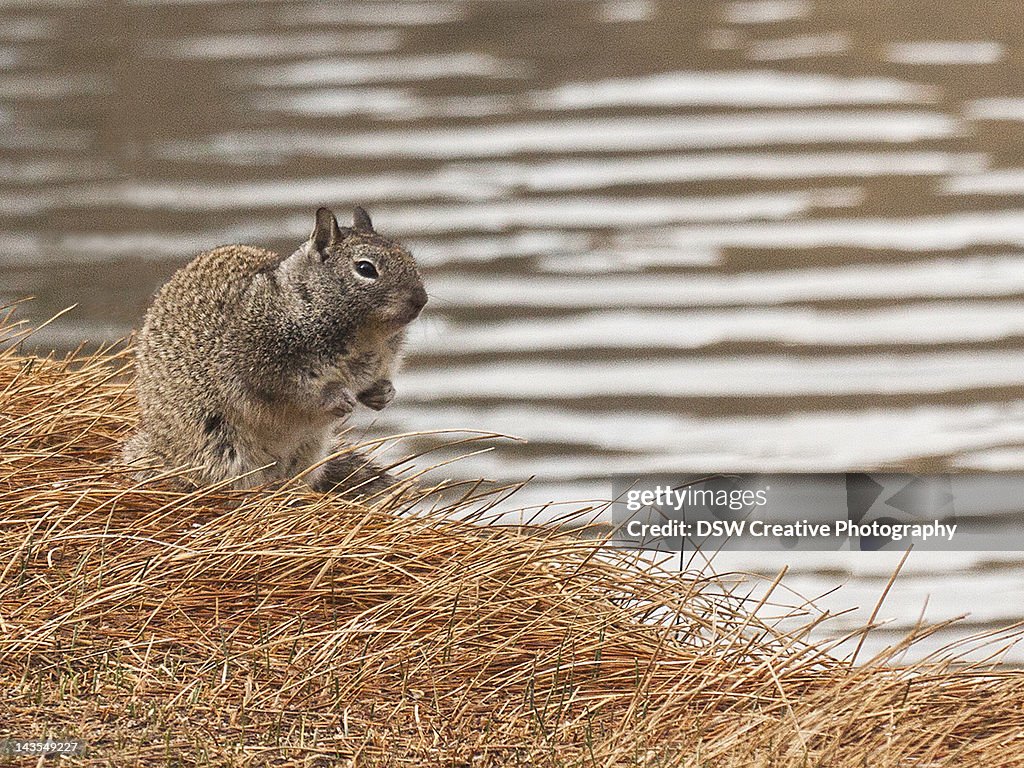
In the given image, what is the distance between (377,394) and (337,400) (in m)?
0.18

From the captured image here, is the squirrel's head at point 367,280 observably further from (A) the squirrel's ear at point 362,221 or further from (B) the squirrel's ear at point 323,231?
(A) the squirrel's ear at point 362,221

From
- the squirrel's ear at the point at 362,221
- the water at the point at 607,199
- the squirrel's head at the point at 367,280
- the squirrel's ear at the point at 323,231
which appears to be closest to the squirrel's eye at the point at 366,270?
the squirrel's head at the point at 367,280

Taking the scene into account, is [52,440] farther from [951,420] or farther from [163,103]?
[163,103]

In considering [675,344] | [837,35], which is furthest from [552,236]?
[837,35]

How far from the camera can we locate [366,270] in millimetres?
4012

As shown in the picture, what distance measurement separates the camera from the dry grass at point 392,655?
3223mm

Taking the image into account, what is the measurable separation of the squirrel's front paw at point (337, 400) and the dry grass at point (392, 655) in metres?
0.24

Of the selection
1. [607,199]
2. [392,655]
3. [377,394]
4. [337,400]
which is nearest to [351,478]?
[377,394]

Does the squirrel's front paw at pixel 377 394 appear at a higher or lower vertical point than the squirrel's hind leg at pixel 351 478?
higher

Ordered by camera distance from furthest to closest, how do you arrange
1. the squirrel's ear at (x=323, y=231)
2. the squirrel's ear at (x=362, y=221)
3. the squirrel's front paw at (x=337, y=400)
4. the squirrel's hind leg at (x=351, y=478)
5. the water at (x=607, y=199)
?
the water at (x=607, y=199)
the squirrel's hind leg at (x=351, y=478)
the squirrel's ear at (x=362, y=221)
the squirrel's ear at (x=323, y=231)
the squirrel's front paw at (x=337, y=400)

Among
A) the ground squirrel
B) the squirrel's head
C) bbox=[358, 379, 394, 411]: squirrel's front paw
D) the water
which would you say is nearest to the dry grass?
the ground squirrel

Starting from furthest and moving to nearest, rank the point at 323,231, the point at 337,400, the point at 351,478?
1. the point at 351,478
2. the point at 323,231
3. the point at 337,400

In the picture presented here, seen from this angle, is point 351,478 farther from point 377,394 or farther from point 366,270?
point 366,270

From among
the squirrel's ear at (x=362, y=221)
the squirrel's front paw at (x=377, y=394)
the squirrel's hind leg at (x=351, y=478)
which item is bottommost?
the squirrel's hind leg at (x=351, y=478)
